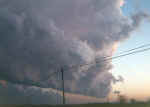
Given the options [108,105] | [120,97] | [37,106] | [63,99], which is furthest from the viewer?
[120,97]

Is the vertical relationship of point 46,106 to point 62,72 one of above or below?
below

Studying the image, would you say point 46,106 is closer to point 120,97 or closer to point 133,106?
point 133,106

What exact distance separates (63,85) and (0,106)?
94.8 ft

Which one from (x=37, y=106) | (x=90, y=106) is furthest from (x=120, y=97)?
(x=37, y=106)

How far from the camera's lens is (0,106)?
2926 inches

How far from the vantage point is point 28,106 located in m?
70.5

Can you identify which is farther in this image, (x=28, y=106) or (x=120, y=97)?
(x=120, y=97)

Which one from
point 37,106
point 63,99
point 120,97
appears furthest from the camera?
point 120,97

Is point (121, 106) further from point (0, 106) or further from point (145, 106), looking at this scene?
point (0, 106)

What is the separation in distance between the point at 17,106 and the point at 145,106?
147 feet

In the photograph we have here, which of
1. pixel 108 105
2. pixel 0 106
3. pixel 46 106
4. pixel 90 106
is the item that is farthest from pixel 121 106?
pixel 0 106

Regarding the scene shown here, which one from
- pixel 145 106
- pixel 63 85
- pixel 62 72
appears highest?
pixel 62 72

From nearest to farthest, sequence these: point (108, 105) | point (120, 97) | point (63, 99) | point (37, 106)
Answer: point (63, 99), point (37, 106), point (108, 105), point (120, 97)

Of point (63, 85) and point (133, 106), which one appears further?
point (133, 106)
